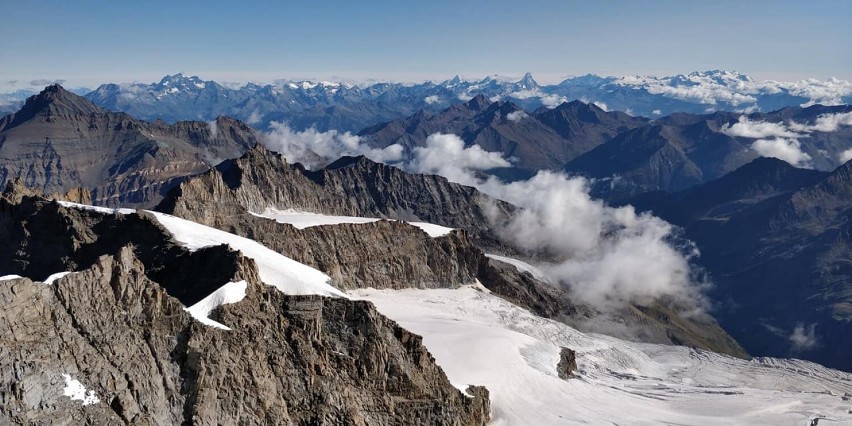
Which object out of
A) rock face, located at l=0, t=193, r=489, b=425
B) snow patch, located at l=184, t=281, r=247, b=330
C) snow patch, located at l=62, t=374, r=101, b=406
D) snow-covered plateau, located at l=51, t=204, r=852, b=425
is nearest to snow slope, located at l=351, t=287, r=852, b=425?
snow-covered plateau, located at l=51, t=204, r=852, b=425

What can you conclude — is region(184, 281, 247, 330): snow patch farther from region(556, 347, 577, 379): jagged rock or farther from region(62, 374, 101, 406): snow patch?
region(556, 347, 577, 379): jagged rock

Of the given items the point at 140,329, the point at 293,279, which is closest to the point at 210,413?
the point at 140,329

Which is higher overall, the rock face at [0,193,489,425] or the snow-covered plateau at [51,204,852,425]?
the rock face at [0,193,489,425]

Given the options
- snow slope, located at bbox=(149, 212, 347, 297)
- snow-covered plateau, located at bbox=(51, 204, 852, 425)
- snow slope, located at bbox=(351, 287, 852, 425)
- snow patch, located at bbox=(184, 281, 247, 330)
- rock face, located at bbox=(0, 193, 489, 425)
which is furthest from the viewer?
snow slope, located at bbox=(351, 287, 852, 425)

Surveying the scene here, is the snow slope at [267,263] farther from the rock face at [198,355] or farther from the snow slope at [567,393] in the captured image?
the snow slope at [567,393]

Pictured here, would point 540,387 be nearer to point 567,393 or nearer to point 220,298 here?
point 567,393

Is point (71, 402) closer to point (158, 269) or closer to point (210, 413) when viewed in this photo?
point (210, 413)

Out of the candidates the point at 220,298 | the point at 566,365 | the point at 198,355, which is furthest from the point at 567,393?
the point at 198,355
